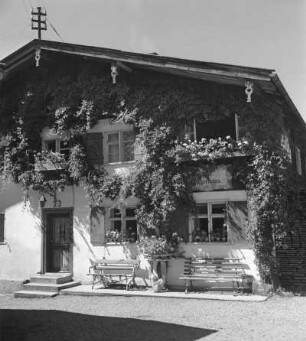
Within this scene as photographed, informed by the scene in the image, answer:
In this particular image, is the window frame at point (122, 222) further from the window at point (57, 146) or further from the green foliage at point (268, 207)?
the green foliage at point (268, 207)

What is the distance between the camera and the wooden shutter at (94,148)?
14.0m

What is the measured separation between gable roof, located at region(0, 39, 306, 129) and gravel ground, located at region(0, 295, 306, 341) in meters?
5.44

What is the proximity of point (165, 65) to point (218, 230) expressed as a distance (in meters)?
4.78

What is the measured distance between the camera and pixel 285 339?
7.23 metres

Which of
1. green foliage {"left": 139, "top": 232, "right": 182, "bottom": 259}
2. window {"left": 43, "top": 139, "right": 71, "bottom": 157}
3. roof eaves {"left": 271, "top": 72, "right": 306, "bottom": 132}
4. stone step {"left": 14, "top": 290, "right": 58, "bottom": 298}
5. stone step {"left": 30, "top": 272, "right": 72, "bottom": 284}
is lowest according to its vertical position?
stone step {"left": 14, "top": 290, "right": 58, "bottom": 298}

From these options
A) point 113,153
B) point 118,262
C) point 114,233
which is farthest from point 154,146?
point 118,262

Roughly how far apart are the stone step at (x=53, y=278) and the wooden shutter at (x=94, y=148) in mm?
3451

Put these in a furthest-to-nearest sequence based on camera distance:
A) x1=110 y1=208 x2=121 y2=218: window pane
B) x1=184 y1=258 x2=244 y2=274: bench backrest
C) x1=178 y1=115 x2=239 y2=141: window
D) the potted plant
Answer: x1=110 y1=208 x2=121 y2=218: window pane
x1=178 y1=115 x2=239 y2=141: window
the potted plant
x1=184 y1=258 x2=244 y2=274: bench backrest

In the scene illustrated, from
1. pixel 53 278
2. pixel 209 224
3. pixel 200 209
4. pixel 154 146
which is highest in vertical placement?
pixel 154 146

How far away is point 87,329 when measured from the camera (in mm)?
8133

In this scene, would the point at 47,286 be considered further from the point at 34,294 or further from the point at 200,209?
the point at 200,209

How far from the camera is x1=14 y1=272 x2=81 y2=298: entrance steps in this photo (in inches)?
494

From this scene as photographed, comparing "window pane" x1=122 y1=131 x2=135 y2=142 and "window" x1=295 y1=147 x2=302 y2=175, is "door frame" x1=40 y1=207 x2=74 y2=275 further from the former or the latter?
"window" x1=295 y1=147 x2=302 y2=175

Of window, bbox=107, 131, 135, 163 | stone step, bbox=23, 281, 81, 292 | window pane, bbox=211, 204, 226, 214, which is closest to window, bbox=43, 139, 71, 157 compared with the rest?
window, bbox=107, 131, 135, 163
